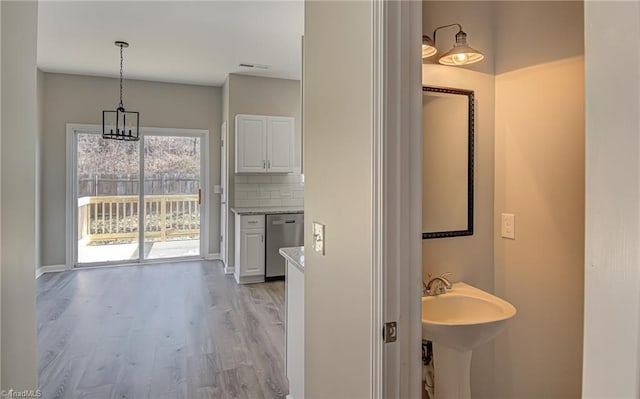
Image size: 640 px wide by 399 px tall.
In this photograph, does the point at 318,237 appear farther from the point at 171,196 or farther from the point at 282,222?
the point at 171,196

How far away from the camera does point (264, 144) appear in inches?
208

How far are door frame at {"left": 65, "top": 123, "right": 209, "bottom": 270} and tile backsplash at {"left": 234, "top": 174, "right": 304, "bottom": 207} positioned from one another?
94cm

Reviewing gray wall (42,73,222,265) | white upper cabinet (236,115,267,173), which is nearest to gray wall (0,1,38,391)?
white upper cabinet (236,115,267,173)

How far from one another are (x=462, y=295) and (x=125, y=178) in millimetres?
5415

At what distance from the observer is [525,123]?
1.83 metres

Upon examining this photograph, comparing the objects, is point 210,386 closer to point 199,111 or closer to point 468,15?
point 468,15

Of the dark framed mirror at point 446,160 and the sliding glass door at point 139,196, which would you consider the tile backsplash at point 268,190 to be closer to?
the sliding glass door at point 139,196

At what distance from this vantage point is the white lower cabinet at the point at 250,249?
4914 millimetres

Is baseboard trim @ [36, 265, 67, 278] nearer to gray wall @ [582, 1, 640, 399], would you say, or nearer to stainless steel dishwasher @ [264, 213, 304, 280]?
stainless steel dishwasher @ [264, 213, 304, 280]

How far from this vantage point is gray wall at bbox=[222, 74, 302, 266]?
5.34 meters

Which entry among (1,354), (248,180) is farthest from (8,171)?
(248,180)

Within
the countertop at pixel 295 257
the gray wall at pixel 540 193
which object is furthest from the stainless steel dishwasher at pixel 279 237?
the gray wall at pixel 540 193

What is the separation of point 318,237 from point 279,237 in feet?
11.7

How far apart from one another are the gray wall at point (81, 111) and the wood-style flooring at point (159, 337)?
2.50ft
